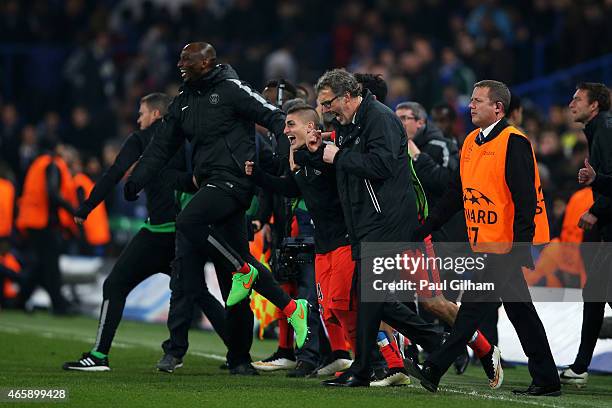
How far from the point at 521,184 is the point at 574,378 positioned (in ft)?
6.67

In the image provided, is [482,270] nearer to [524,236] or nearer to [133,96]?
[524,236]

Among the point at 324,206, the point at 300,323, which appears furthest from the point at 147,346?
the point at 324,206

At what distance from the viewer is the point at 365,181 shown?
28.5 ft

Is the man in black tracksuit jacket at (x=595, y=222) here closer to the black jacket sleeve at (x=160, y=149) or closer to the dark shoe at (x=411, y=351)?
the dark shoe at (x=411, y=351)

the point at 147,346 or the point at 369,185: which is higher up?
the point at 369,185

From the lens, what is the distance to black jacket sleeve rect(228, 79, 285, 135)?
374 inches

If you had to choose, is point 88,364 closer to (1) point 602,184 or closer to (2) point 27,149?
(1) point 602,184

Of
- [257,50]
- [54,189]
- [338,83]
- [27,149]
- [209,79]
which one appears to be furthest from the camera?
[257,50]

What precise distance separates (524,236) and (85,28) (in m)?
19.0

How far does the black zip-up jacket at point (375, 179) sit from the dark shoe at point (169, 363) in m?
2.28

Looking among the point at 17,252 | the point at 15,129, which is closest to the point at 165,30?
the point at 15,129

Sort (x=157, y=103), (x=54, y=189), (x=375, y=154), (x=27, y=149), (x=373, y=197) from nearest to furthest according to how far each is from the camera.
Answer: (x=375, y=154) → (x=373, y=197) → (x=157, y=103) → (x=54, y=189) → (x=27, y=149)

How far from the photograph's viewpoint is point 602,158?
31.4ft

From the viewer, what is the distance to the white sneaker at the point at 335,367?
33.0 ft
